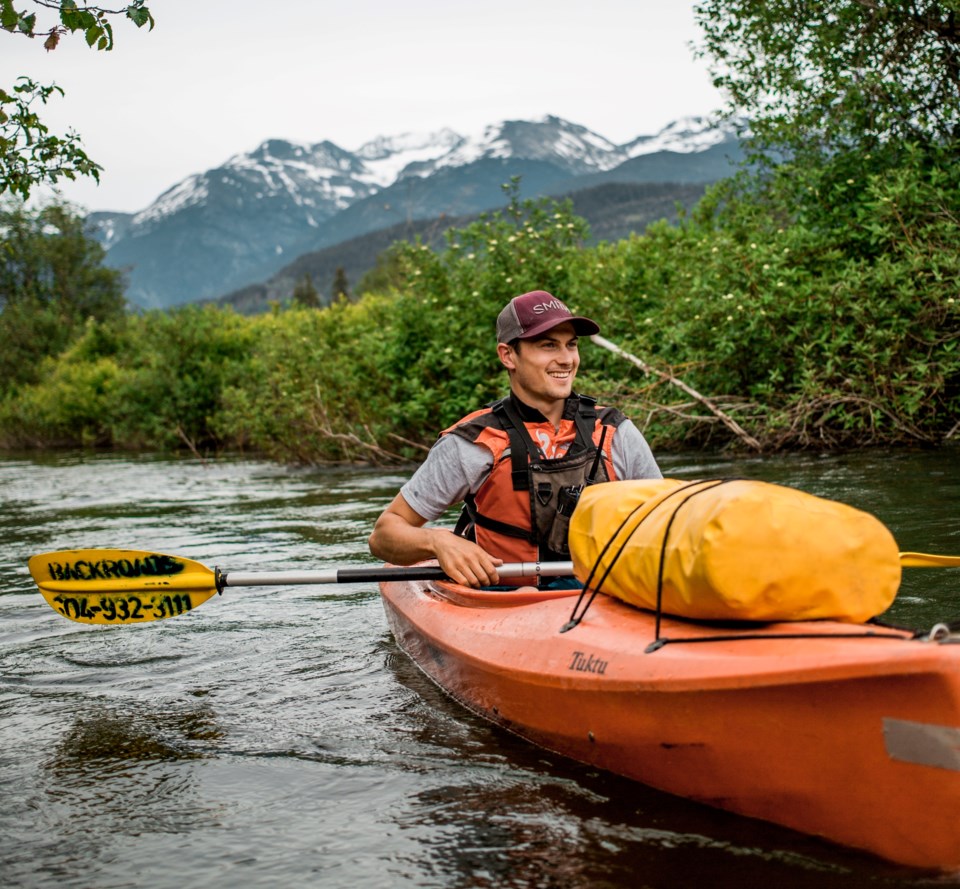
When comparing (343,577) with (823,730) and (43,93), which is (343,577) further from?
(43,93)

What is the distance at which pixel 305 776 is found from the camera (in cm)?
332

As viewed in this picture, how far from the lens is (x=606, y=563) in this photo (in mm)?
3121

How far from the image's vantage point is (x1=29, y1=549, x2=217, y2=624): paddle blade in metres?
4.59

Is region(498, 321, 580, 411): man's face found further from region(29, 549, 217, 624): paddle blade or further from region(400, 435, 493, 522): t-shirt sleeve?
region(29, 549, 217, 624): paddle blade

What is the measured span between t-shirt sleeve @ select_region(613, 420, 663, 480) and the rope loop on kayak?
94 cm

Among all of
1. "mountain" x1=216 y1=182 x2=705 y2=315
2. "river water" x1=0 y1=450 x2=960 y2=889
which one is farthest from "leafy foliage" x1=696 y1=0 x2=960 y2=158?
"mountain" x1=216 y1=182 x2=705 y2=315

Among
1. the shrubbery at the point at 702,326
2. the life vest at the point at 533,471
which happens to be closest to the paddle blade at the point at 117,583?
the life vest at the point at 533,471

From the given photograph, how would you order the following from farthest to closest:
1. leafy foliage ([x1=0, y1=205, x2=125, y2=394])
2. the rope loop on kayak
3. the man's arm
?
leafy foliage ([x1=0, y1=205, x2=125, y2=394])
the man's arm
the rope loop on kayak

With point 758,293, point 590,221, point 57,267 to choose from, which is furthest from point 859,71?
point 590,221

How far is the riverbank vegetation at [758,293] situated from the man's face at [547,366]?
6074mm

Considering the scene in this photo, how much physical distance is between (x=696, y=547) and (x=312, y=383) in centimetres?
1140

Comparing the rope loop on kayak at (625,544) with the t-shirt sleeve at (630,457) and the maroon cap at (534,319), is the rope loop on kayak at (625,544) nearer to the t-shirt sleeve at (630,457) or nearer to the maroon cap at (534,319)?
the t-shirt sleeve at (630,457)

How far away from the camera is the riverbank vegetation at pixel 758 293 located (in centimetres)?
961

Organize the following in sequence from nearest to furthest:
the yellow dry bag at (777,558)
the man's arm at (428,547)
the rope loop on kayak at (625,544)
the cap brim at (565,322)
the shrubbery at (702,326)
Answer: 1. the yellow dry bag at (777,558)
2. the rope loop on kayak at (625,544)
3. the man's arm at (428,547)
4. the cap brim at (565,322)
5. the shrubbery at (702,326)
